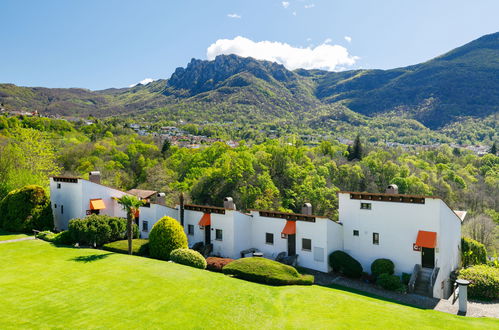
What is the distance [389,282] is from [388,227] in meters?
3.93

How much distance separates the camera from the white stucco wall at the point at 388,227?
2183 centimetres

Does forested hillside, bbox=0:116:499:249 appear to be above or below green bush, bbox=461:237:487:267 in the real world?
above

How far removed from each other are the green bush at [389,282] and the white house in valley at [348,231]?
109 centimetres

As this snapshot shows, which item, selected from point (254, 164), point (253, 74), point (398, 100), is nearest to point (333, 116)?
point (398, 100)

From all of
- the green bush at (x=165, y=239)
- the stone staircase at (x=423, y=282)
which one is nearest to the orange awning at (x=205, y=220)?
the green bush at (x=165, y=239)

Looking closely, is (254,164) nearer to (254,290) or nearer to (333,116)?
(254,290)

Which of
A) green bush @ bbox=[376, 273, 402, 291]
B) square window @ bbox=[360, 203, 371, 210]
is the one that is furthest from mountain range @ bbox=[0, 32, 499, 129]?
green bush @ bbox=[376, 273, 402, 291]

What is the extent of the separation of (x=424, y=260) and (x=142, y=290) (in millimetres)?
18115

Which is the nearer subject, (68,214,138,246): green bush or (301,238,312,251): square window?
(301,238,312,251): square window

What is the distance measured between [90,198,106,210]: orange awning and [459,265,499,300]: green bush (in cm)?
3016

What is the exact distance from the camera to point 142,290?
52.2 ft

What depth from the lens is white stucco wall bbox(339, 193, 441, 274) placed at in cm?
2183

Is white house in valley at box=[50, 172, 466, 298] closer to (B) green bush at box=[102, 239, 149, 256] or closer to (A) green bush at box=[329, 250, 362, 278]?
(A) green bush at box=[329, 250, 362, 278]

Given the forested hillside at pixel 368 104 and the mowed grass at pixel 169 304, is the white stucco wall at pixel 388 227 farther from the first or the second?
the forested hillside at pixel 368 104
